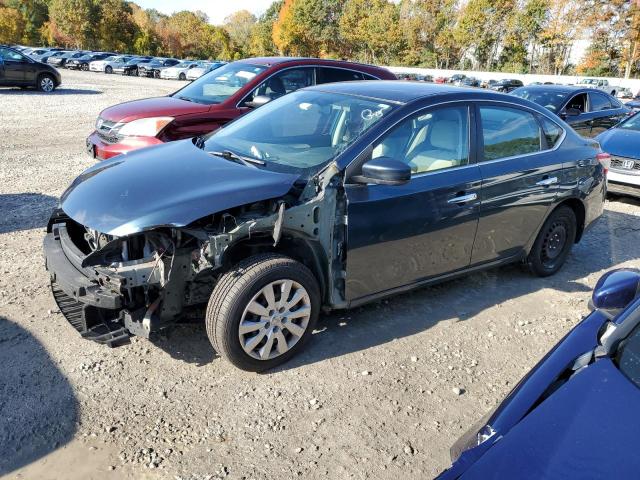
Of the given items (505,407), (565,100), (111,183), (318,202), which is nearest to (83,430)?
(111,183)

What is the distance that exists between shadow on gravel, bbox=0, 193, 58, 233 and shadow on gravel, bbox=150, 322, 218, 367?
2733 mm

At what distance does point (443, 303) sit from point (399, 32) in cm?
6784

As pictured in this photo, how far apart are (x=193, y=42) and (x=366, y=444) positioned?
85010 millimetres

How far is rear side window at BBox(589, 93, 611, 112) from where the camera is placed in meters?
10.1

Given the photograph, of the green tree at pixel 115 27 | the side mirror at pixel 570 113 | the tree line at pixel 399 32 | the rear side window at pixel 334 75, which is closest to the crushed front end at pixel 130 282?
the rear side window at pixel 334 75

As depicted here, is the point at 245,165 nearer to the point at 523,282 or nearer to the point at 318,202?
the point at 318,202

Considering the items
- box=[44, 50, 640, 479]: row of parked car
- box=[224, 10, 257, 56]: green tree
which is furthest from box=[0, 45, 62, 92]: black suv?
box=[224, 10, 257, 56]: green tree

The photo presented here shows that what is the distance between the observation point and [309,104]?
4305 millimetres

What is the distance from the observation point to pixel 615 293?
2.42 metres

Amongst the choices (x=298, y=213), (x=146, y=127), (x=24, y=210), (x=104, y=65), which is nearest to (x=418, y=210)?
(x=298, y=213)

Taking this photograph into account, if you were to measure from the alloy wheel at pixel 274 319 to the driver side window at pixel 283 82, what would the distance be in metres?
4.31

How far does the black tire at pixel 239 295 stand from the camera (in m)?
3.08

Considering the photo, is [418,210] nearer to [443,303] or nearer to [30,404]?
[443,303]

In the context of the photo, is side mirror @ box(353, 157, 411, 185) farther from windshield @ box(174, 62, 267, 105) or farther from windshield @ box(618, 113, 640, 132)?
windshield @ box(618, 113, 640, 132)
